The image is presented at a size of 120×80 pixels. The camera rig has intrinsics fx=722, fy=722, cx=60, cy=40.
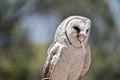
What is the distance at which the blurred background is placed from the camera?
8719mm

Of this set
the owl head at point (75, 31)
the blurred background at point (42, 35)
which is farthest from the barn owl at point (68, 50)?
the blurred background at point (42, 35)

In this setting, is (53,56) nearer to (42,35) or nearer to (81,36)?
(81,36)

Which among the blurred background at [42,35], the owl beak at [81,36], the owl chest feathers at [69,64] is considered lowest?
the owl chest feathers at [69,64]

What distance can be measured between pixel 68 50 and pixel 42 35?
4.50 metres

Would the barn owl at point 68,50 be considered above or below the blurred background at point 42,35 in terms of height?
below

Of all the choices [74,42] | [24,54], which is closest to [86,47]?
[74,42]

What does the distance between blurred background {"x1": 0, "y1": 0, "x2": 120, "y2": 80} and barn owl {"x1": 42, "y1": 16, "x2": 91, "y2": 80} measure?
4.13 metres

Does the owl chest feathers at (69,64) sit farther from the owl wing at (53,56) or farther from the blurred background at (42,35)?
the blurred background at (42,35)

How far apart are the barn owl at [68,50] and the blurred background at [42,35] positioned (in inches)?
163

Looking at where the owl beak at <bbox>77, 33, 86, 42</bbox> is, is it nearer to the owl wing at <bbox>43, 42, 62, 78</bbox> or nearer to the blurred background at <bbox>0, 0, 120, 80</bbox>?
the owl wing at <bbox>43, 42, 62, 78</bbox>

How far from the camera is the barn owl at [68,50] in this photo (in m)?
4.08

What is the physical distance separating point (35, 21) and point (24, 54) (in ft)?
1.42

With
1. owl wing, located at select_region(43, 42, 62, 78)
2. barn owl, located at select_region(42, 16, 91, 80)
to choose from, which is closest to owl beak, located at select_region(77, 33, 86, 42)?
barn owl, located at select_region(42, 16, 91, 80)

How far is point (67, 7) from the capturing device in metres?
8.98
